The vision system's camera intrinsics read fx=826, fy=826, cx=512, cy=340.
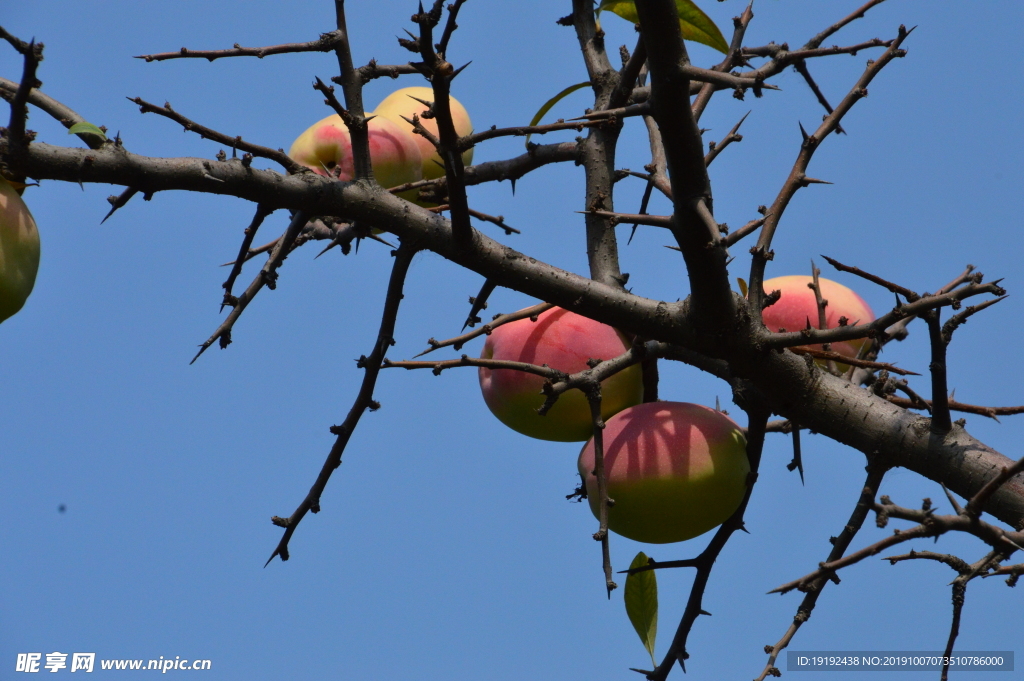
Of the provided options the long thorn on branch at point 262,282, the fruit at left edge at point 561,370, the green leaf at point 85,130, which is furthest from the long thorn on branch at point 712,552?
the green leaf at point 85,130

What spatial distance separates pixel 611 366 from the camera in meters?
1.62

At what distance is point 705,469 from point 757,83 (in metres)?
0.85

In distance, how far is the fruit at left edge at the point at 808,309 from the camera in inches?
82.4

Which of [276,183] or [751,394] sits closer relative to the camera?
[276,183]

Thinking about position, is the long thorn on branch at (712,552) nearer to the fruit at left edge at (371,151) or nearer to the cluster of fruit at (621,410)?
the cluster of fruit at (621,410)

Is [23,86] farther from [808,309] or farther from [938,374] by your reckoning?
[808,309]

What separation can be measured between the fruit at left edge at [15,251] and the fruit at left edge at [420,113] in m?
1.04

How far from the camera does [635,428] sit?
176cm

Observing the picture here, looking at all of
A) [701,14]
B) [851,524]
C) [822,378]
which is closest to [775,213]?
[822,378]

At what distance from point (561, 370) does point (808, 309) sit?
26.8 inches

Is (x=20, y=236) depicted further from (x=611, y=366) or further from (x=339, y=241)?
(x=611, y=366)

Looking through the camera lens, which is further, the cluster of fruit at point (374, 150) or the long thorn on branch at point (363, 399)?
the cluster of fruit at point (374, 150)

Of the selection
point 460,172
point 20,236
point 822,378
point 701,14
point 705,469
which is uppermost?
point 701,14

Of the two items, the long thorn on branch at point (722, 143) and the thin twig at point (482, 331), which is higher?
the long thorn on branch at point (722, 143)
